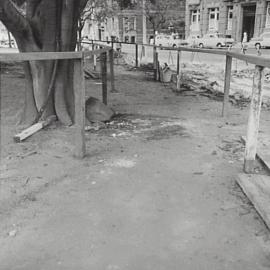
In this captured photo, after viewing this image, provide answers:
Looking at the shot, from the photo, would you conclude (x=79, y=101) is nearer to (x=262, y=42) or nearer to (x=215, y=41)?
(x=262, y=42)

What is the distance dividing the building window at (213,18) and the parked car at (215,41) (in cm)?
354

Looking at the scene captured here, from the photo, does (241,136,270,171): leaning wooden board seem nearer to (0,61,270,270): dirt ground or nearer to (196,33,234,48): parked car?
(0,61,270,270): dirt ground

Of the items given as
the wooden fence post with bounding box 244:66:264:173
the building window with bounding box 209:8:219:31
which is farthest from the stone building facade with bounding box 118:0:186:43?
the wooden fence post with bounding box 244:66:264:173

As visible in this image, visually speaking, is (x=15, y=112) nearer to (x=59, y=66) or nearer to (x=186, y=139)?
(x=59, y=66)

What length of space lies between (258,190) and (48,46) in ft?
15.0

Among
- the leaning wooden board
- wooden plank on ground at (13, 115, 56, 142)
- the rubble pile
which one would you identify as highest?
wooden plank on ground at (13, 115, 56, 142)

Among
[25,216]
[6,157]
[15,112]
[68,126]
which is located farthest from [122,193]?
[15,112]

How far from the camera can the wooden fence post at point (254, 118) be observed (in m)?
4.30

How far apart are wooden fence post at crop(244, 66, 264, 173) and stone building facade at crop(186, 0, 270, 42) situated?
35.7 metres

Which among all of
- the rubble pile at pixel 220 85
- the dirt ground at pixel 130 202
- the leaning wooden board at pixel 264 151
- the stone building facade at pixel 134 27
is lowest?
the rubble pile at pixel 220 85

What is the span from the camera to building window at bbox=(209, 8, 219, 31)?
43.8m

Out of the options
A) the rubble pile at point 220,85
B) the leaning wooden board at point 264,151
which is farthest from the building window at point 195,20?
the leaning wooden board at point 264,151

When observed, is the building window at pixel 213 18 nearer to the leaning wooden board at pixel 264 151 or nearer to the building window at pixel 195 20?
the building window at pixel 195 20

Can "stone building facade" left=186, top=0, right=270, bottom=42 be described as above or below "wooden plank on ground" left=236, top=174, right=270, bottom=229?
above
